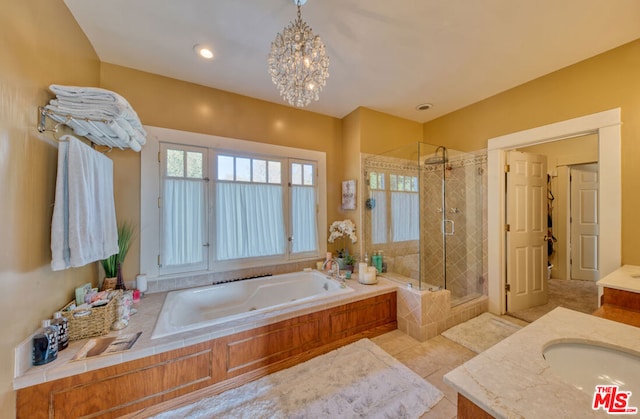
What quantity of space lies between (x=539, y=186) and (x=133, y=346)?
4435 mm

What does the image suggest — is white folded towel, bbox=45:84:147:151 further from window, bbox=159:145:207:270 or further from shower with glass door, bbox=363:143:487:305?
shower with glass door, bbox=363:143:487:305

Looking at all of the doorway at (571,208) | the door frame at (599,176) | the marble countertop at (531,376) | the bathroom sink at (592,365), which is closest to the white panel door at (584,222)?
→ the doorway at (571,208)

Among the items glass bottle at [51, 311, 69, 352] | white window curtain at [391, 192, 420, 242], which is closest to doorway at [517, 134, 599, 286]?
white window curtain at [391, 192, 420, 242]

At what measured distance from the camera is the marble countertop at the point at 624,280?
1475 millimetres

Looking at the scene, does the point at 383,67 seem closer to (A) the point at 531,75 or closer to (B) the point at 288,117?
(B) the point at 288,117

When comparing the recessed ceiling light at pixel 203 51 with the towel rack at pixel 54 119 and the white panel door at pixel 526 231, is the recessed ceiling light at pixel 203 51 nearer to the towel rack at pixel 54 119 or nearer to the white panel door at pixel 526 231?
the towel rack at pixel 54 119

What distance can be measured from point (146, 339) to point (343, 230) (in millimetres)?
2282

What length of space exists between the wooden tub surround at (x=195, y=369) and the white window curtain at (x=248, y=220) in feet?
3.52

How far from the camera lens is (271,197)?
9.48 feet

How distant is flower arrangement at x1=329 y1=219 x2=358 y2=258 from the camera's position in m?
3.12

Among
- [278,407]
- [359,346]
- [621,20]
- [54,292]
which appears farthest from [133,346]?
[621,20]

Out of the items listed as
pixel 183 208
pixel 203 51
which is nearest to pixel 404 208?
pixel 183 208

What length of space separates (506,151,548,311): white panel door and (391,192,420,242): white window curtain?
103 centimetres

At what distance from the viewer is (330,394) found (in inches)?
64.7
